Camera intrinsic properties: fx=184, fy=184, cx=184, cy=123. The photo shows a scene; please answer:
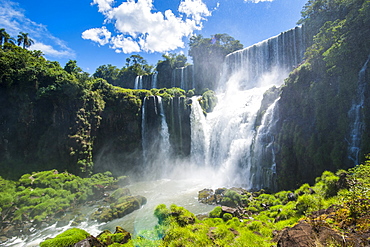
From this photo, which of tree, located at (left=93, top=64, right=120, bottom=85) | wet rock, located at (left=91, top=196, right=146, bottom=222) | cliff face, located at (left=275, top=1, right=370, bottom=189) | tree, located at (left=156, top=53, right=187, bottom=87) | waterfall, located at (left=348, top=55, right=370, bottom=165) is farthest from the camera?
tree, located at (left=93, top=64, right=120, bottom=85)

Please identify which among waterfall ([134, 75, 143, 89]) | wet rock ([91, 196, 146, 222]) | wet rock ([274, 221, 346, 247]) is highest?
waterfall ([134, 75, 143, 89])

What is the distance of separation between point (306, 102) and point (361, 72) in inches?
163

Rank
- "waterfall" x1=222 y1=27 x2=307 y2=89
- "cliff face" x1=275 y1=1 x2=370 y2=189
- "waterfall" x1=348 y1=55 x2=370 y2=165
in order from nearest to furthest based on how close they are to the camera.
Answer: "waterfall" x1=348 y1=55 x2=370 y2=165 < "cliff face" x1=275 y1=1 x2=370 y2=189 < "waterfall" x1=222 y1=27 x2=307 y2=89

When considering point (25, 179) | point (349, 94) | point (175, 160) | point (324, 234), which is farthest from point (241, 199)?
point (25, 179)

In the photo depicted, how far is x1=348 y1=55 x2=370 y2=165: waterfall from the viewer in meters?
13.0

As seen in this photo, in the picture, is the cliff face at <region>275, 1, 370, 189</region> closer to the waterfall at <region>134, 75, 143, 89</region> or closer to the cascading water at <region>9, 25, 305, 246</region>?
the cascading water at <region>9, 25, 305, 246</region>

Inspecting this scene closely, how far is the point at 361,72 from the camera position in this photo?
13.6 m

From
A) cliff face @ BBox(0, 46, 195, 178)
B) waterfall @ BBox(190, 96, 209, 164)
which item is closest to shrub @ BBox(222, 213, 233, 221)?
waterfall @ BBox(190, 96, 209, 164)

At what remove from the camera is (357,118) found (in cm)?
1334

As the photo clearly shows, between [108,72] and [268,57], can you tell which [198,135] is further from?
[108,72]

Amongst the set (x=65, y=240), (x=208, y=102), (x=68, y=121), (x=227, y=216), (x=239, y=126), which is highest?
(x=208, y=102)

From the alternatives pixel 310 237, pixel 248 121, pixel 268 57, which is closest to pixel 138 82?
pixel 268 57

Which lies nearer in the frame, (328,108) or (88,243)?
(88,243)

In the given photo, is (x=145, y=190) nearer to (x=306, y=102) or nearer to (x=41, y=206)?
(x=41, y=206)
